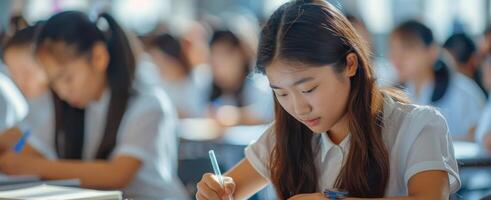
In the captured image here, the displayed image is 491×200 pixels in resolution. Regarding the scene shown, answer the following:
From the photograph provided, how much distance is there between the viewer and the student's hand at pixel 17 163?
275cm

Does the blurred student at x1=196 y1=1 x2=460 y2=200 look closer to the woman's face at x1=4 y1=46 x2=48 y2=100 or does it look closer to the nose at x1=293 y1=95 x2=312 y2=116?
the nose at x1=293 y1=95 x2=312 y2=116

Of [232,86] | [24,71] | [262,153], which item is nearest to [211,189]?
[262,153]

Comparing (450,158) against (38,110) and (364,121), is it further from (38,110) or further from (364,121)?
(38,110)

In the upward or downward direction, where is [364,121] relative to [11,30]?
upward

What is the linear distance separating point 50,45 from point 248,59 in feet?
9.64

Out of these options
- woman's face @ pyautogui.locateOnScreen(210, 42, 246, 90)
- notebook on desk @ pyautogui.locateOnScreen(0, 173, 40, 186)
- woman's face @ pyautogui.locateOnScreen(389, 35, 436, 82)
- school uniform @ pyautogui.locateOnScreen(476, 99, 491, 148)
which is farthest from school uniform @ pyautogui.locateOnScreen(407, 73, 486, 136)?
notebook on desk @ pyautogui.locateOnScreen(0, 173, 40, 186)

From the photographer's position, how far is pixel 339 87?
177 centimetres

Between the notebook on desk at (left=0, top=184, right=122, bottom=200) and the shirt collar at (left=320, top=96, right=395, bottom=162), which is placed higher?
the shirt collar at (left=320, top=96, right=395, bottom=162)

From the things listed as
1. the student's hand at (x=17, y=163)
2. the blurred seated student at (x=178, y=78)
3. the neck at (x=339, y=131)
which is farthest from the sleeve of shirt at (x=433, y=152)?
the blurred seated student at (x=178, y=78)

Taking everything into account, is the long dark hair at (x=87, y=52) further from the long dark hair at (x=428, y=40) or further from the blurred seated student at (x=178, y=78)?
the blurred seated student at (x=178, y=78)

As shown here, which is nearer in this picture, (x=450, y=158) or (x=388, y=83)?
(x=450, y=158)

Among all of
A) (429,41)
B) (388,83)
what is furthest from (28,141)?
(429,41)

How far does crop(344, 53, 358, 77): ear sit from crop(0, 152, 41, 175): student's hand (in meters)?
1.26

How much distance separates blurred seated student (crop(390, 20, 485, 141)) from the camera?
175 inches
